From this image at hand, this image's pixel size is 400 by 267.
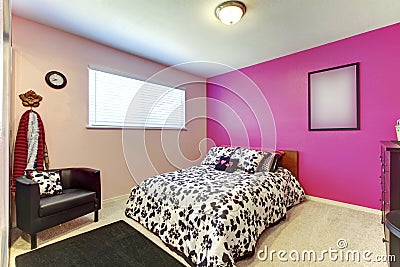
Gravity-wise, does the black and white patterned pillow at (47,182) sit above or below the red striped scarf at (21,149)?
below

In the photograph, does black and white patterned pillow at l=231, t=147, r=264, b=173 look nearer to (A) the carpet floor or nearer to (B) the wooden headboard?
(B) the wooden headboard

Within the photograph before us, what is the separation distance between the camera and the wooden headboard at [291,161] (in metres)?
3.38

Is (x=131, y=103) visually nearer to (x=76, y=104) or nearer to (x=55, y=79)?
(x=76, y=104)

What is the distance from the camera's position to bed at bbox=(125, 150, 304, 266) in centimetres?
166

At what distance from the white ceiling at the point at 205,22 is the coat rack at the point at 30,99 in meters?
0.88

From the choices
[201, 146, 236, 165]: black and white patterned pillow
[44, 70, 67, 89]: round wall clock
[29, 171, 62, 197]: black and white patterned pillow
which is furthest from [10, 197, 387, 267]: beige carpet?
[44, 70, 67, 89]: round wall clock

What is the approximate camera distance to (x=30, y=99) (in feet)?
7.97

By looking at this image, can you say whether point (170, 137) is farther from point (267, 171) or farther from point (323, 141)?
point (323, 141)

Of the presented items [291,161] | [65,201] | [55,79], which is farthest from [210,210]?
[55,79]

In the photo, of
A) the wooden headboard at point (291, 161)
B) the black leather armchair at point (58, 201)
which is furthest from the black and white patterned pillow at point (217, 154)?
the black leather armchair at point (58, 201)

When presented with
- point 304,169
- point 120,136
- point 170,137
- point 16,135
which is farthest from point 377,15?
point 16,135

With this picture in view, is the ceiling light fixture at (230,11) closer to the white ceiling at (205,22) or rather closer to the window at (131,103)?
the white ceiling at (205,22)

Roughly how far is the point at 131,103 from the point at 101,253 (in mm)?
2301

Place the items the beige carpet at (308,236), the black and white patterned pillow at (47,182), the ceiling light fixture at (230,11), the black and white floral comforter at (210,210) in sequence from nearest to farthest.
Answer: the black and white floral comforter at (210,210) → the beige carpet at (308,236) → the ceiling light fixture at (230,11) → the black and white patterned pillow at (47,182)
